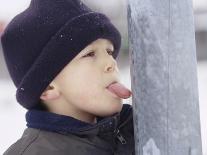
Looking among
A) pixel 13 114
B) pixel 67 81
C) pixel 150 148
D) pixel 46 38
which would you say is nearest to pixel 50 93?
pixel 67 81

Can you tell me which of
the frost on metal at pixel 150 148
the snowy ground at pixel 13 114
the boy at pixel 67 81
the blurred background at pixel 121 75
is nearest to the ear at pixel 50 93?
the boy at pixel 67 81

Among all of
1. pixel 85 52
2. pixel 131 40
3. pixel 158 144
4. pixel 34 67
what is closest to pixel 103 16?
pixel 85 52

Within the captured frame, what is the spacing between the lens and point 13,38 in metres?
1.84

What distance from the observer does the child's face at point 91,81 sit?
1739 mm

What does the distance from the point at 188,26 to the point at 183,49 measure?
0.06 metres

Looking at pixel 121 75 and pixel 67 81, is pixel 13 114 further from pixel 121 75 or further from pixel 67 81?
pixel 67 81

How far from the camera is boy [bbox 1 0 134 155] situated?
5.64ft

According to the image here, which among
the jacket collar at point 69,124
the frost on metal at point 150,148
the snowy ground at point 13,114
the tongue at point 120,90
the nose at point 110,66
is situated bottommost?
the frost on metal at point 150,148

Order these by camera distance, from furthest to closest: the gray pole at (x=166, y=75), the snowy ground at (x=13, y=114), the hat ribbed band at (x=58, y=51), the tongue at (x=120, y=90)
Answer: the snowy ground at (x=13, y=114) → the hat ribbed band at (x=58, y=51) → the tongue at (x=120, y=90) → the gray pole at (x=166, y=75)

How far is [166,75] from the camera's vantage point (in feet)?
4.53

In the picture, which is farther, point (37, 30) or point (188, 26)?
point (37, 30)

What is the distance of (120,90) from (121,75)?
3208 millimetres

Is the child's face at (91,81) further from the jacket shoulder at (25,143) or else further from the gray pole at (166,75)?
the gray pole at (166,75)

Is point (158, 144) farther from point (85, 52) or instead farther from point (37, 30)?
point (37, 30)
